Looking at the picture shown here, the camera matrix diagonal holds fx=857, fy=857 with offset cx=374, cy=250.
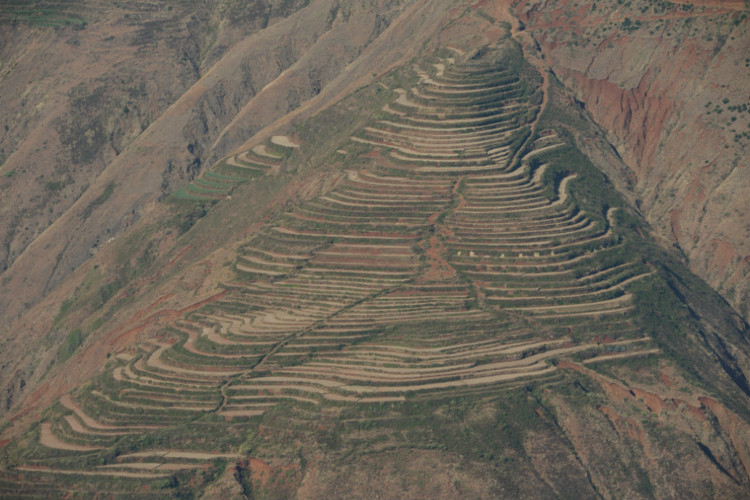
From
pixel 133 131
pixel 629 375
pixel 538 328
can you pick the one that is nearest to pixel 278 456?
pixel 538 328

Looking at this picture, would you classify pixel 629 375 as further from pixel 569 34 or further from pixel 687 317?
pixel 569 34

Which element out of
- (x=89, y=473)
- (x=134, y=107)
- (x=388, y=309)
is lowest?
(x=134, y=107)

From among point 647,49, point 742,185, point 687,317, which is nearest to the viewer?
point 687,317

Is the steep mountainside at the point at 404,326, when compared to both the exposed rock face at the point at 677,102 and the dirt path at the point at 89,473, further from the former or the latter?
the exposed rock face at the point at 677,102

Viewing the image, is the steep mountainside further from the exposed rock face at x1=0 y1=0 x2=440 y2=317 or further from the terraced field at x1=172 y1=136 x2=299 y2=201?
the exposed rock face at x1=0 y1=0 x2=440 y2=317

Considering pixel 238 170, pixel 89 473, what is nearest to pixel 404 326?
pixel 89 473

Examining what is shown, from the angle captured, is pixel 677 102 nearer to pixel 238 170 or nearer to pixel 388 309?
pixel 388 309

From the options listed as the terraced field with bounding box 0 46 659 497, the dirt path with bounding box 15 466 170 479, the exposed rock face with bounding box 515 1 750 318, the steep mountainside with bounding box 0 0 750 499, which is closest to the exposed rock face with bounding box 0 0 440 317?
the steep mountainside with bounding box 0 0 750 499
